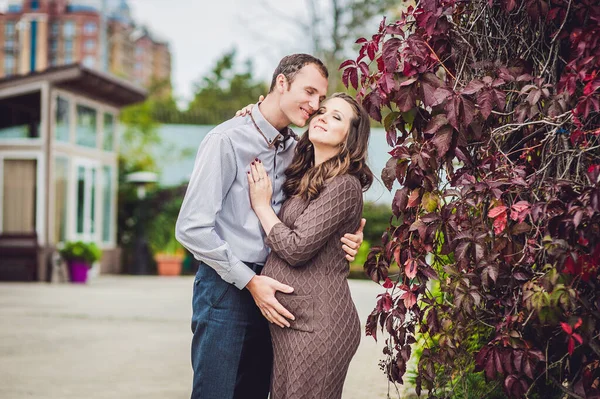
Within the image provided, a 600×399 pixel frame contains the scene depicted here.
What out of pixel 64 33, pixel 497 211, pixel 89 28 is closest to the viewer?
pixel 497 211

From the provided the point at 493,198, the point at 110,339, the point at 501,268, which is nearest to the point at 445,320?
the point at 501,268

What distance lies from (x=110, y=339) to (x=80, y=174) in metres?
11.9

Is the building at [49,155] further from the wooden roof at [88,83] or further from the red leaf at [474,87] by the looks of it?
the red leaf at [474,87]

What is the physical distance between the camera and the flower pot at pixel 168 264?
21.2 meters

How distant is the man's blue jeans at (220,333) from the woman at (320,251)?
16 cm

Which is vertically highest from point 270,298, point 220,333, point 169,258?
point 270,298

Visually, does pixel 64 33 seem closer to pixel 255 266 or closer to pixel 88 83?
pixel 88 83

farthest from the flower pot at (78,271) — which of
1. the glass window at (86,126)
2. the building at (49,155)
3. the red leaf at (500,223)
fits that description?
the red leaf at (500,223)

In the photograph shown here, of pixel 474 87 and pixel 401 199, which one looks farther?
pixel 401 199

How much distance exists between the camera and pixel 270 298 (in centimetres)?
303

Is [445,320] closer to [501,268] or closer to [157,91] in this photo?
[501,268]

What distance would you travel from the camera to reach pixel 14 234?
702 inches

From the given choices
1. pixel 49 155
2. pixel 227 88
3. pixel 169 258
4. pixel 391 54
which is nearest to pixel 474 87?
pixel 391 54

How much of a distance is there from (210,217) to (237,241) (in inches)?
7.6
